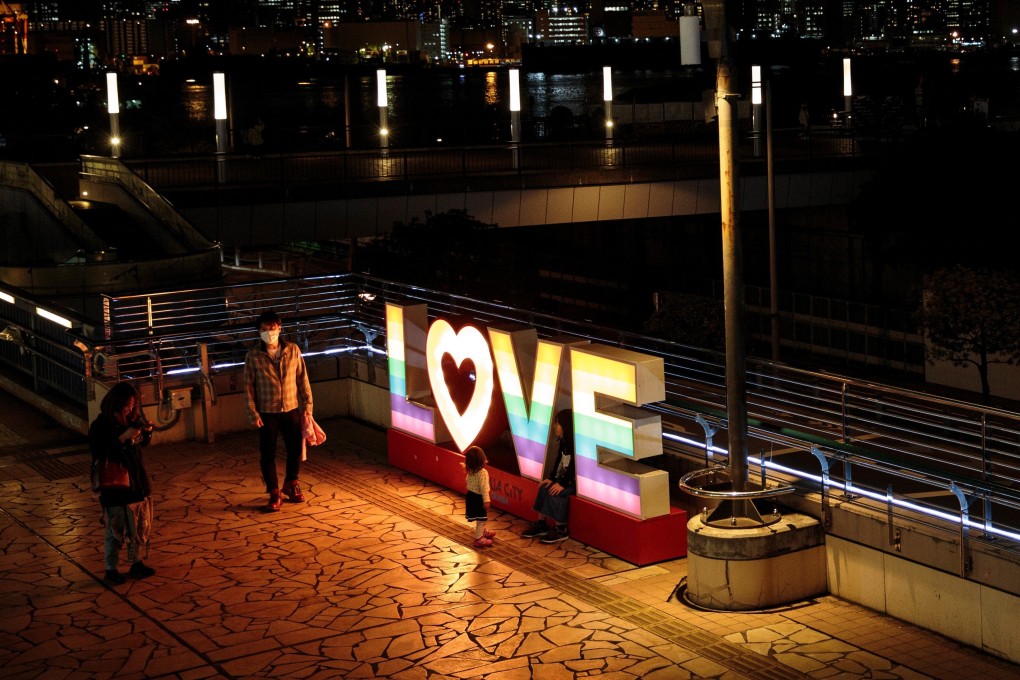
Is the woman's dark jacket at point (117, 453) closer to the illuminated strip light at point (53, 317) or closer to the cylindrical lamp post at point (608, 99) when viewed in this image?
the illuminated strip light at point (53, 317)

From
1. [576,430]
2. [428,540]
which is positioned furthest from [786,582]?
[428,540]

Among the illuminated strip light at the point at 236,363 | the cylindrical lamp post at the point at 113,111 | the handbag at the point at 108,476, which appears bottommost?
the handbag at the point at 108,476

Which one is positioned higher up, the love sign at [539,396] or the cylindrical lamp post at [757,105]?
the cylindrical lamp post at [757,105]

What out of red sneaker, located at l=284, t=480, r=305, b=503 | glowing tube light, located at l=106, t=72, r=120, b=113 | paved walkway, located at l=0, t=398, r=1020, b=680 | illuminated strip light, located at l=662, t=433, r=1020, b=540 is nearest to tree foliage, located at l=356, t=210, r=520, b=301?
glowing tube light, located at l=106, t=72, r=120, b=113

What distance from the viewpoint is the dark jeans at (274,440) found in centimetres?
1289

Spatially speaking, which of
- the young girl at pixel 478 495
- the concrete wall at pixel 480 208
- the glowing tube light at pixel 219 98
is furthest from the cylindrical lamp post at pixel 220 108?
the young girl at pixel 478 495

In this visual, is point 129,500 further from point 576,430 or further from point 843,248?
point 843,248

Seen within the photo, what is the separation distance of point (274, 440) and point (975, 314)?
60.7ft

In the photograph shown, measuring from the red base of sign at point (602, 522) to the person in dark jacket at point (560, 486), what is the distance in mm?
94

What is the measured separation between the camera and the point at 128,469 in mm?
10836

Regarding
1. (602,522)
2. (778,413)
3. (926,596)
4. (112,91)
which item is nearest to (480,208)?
(112,91)

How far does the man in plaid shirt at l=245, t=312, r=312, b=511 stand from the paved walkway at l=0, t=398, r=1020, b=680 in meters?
0.55

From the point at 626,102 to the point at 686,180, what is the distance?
3779 centimetres

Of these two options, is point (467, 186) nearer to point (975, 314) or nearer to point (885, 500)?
point (975, 314)
